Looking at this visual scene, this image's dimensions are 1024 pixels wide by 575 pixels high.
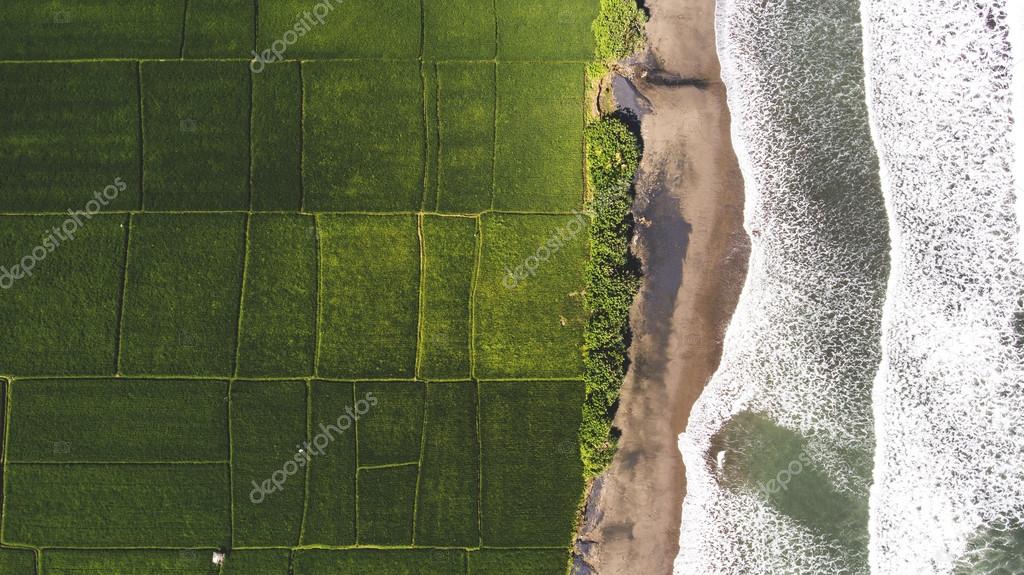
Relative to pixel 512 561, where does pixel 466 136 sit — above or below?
above

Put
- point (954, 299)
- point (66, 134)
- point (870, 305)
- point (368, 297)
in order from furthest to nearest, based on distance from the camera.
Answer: point (870, 305) → point (368, 297) → point (66, 134) → point (954, 299)

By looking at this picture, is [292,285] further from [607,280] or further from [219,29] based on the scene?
[607,280]

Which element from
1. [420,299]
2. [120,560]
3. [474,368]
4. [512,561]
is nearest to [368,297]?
[420,299]

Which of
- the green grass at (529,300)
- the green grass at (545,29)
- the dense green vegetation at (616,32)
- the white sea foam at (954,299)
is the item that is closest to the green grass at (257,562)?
the green grass at (529,300)

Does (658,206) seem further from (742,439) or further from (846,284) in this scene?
(742,439)

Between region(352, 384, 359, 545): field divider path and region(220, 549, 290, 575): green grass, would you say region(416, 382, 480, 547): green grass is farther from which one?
region(220, 549, 290, 575): green grass

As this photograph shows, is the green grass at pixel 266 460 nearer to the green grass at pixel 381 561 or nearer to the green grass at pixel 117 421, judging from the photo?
the green grass at pixel 117 421

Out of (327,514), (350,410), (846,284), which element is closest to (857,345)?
(846,284)
